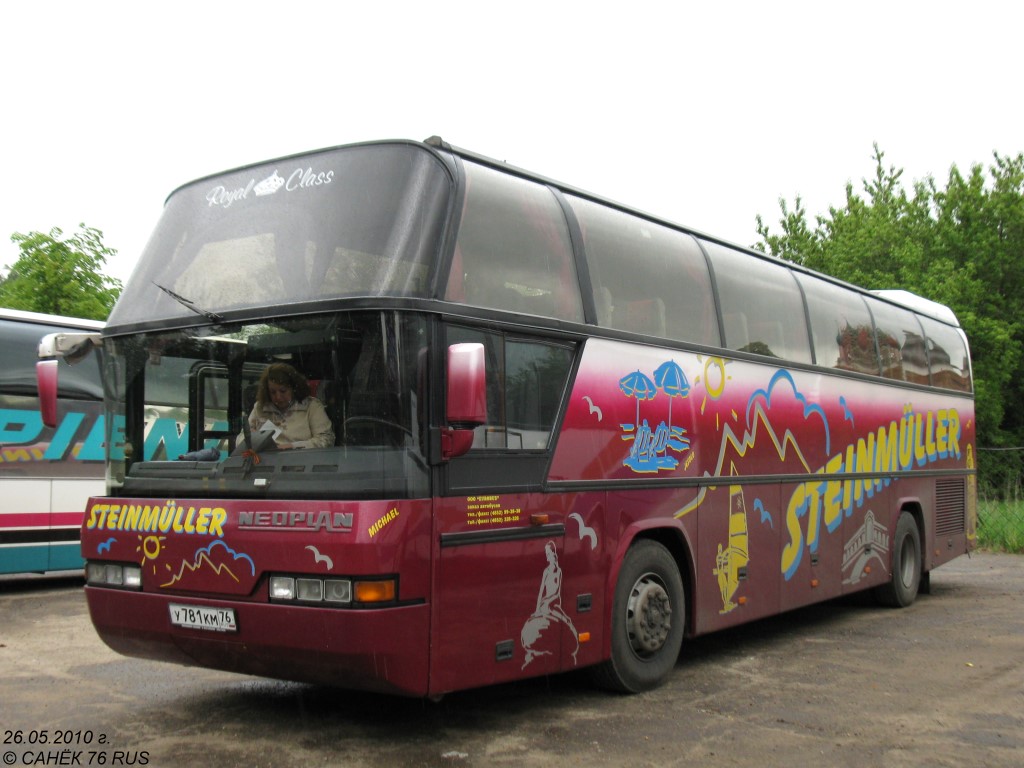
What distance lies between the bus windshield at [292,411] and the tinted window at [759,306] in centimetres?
417

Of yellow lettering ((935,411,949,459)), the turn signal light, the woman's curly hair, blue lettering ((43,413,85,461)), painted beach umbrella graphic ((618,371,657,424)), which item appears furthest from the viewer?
yellow lettering ((935,411,949,459))

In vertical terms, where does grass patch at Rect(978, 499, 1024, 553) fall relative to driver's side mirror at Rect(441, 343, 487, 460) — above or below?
below

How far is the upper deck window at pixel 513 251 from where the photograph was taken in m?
6.38

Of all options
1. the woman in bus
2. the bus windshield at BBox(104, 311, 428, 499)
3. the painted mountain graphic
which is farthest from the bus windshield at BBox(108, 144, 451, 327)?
the painted mountain graphic

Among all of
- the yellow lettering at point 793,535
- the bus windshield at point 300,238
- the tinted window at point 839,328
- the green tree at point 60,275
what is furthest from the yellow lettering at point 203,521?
the green tree at point 60,275

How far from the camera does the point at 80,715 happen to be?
670 centimetres

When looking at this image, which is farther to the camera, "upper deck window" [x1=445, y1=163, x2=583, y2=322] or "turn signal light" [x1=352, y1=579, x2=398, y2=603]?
"upper deck window" [x1=445, y1=163, x2=583, y2=322]

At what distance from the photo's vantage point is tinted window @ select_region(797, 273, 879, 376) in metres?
11.0

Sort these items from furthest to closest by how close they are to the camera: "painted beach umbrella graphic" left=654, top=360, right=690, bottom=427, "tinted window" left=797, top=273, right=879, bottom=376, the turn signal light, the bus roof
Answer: the bus roof
"tinted window" left=797, top=273, right=879, bottom=376
"painted beach umbrella graphic" left=654, top=360, right=690, bottom=427
the turn signal light

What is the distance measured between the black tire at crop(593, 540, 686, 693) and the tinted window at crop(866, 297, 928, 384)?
566 centimetres

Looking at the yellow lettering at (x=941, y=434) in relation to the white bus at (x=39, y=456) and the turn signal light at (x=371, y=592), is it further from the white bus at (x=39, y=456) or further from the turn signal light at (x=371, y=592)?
the white bus at (x=39, y=456)

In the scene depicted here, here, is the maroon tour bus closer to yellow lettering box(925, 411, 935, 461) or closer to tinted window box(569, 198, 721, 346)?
tinted window box(569, 198, 721, 346)

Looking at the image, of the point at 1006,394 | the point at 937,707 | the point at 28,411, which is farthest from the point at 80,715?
the point at 1006,394

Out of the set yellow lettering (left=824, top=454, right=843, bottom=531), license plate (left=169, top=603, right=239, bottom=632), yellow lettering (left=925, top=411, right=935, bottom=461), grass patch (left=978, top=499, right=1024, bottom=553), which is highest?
yellow lettering (left=925, top=411, right=935, bottom=461)
